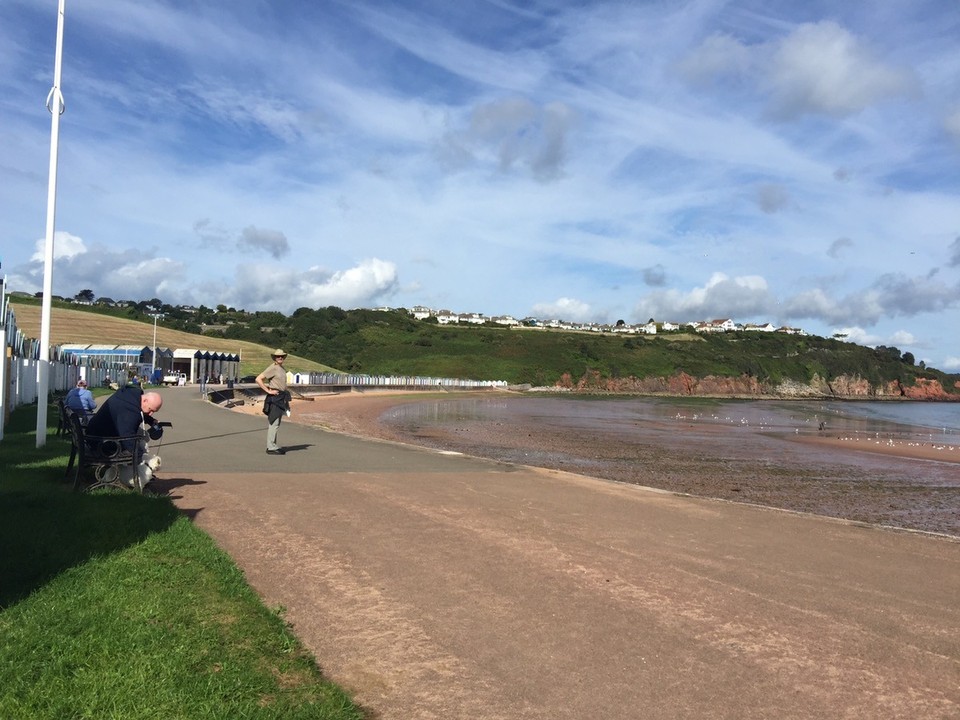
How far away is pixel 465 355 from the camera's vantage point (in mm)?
126312

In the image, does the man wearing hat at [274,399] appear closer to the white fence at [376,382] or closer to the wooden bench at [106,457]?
the wooden bench at [106,457]

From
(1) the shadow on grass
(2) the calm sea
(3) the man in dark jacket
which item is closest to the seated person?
(3) the man in dark jacket

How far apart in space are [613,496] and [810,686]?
6146mm

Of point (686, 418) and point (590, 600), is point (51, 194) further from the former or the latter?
point (686, 418)

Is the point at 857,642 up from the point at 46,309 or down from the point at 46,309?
down

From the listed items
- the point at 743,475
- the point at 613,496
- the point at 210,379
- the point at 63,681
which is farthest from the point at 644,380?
the point at 63,681

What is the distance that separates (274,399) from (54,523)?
6.90 meters

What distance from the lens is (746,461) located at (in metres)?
20.3

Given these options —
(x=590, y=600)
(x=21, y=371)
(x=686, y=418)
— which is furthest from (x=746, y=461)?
(x=686, y=418)

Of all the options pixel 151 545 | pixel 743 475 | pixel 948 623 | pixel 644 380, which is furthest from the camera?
pixel 644 380

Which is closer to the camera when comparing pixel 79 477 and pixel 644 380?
pixel 79 477

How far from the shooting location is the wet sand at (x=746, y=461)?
42.1 feet

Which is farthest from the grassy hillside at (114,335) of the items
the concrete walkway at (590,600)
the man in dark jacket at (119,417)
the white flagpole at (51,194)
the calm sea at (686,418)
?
the concrete walkway at (590,600)

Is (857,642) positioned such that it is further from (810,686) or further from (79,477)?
(79,477)
